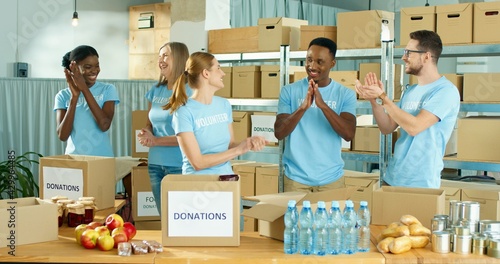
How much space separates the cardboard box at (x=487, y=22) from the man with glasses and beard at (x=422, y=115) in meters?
1.03

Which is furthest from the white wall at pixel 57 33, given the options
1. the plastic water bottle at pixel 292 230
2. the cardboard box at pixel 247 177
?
the plastic water bottle at pixel 292 230

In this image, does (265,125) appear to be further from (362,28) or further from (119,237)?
(119,237)

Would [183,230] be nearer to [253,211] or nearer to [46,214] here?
[253,211]

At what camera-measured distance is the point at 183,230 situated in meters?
3.01

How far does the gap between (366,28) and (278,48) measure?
84 cm

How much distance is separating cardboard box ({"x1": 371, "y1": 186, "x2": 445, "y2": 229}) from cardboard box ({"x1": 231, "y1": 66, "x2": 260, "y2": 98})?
2682mm

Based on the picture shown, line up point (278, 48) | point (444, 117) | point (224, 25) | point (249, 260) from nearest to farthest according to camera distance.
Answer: point (249, 260), point (444, 117), point (278, 48), point (224, 25)

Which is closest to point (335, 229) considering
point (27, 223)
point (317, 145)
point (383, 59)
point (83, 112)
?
point (317, 145)

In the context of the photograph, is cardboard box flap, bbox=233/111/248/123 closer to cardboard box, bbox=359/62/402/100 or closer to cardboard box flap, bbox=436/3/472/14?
cardboard box, bbox=359/62/402/100

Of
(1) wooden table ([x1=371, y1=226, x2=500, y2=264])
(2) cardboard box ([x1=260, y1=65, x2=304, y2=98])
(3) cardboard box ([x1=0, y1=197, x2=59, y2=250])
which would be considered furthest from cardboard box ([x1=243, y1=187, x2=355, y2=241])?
(2) cardboard box ([x1=260, y1=65, x2=304, y2=98])

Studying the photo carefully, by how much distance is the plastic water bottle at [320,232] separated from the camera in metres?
2.85

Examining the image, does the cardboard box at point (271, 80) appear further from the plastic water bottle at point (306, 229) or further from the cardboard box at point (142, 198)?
the plastic water bottle at point (306, 229)

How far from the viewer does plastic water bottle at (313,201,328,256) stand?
2.85 m

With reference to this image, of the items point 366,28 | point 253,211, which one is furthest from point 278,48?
point 253,211
